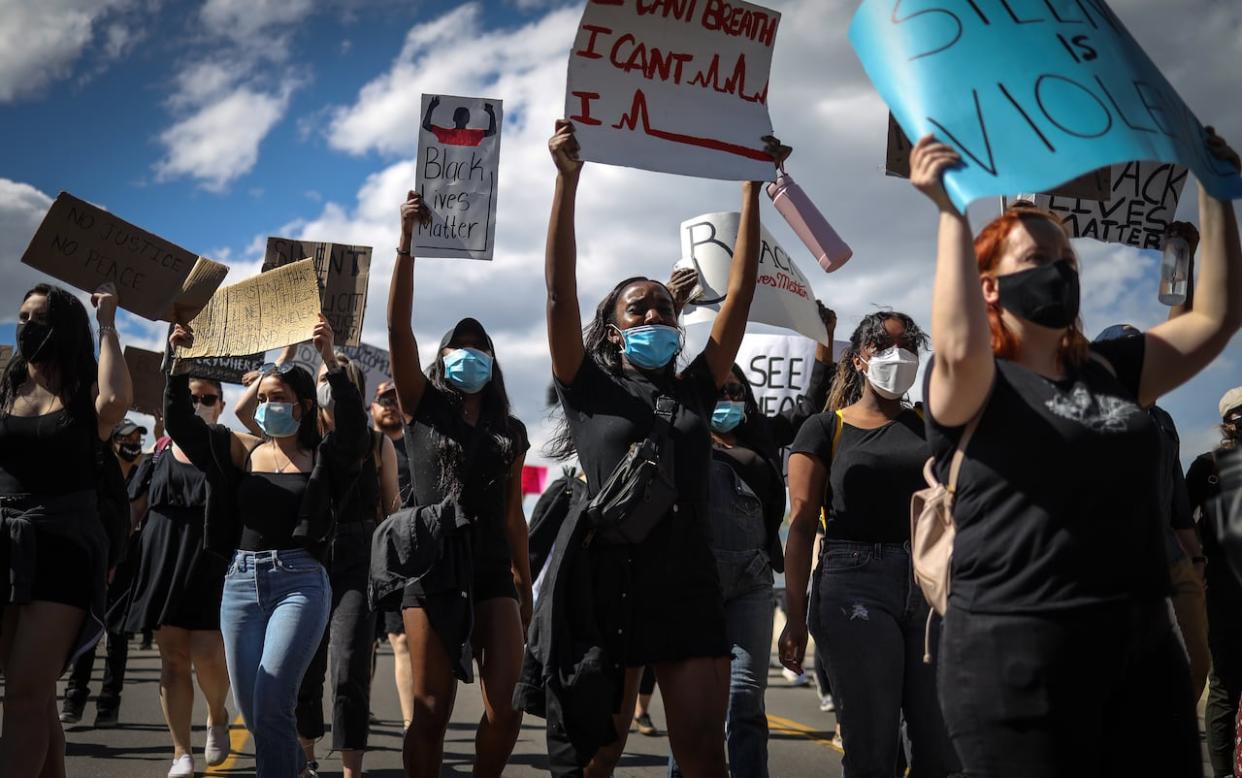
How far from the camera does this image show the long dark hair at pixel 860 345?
5.12 meters

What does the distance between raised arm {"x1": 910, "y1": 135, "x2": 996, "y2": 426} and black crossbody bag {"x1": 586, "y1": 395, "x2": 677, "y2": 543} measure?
56.5 inches

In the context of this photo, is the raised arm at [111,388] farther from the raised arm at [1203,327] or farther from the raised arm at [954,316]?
the raised arm at [1203,327]

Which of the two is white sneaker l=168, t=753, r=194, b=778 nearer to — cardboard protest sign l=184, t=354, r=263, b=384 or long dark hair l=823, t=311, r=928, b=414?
cardboard protest sign l=184, t=354, r=263, b=384

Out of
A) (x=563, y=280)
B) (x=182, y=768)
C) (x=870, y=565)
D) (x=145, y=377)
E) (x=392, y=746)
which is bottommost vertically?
(x=392, y=746)

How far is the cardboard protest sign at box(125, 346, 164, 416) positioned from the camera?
986cm

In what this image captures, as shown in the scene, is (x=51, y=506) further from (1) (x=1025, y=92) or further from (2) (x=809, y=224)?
(1) (x=1025, y=92)

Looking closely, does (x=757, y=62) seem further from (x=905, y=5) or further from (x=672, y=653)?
(x=672, y=653)

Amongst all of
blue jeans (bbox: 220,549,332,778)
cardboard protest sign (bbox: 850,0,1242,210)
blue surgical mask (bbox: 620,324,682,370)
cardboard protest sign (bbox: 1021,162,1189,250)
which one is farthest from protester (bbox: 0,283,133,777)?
cardboard protest sign (bbox: 1021,162,1189,250)

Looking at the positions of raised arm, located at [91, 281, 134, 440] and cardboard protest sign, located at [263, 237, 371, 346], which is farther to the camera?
cardboard protest sign, located at [263, 237, 371, 346]

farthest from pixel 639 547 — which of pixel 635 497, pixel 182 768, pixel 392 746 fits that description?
pixel 392 746

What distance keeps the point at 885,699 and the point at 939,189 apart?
2.25 meters

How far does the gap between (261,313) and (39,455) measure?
2.18 metres

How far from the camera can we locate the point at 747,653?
552cm

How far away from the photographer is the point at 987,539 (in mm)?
2812
